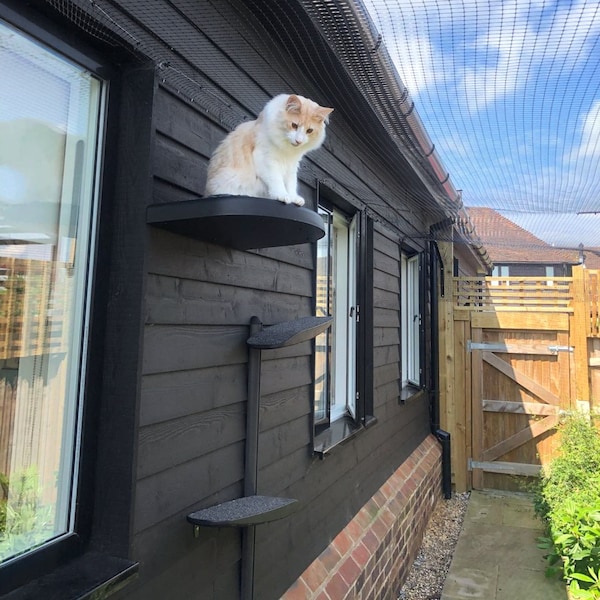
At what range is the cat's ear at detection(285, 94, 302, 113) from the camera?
149cm

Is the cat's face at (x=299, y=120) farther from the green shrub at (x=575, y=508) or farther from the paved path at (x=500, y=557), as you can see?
the paved path at (x=500, y=557)

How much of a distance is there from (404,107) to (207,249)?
1.51m

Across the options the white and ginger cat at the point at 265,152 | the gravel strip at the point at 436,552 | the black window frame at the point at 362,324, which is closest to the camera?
the white and ginger cat at the point at 265,152

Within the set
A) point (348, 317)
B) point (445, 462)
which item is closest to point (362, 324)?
point (348, 317)

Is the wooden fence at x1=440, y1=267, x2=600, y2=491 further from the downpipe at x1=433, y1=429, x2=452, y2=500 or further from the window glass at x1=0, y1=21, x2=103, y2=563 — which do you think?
the window glass at x1=0, y1=21, x2=103, y2=563

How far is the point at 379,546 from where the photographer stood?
2.85 meters

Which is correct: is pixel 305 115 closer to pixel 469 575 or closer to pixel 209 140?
pixel 209 140

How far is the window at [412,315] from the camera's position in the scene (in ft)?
16.2

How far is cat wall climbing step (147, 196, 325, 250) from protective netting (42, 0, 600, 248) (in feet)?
1.59

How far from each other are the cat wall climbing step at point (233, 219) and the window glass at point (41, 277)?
225mm

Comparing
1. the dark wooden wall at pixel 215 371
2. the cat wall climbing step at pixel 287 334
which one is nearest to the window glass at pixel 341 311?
the dark wooden wall at pixel 215 371

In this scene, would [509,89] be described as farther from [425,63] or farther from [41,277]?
[41,277]

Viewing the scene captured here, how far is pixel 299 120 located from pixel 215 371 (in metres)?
0.89

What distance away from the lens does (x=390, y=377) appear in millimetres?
3801
